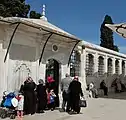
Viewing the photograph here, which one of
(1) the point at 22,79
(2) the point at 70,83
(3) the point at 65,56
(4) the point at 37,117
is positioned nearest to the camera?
(4) the point at 37,117

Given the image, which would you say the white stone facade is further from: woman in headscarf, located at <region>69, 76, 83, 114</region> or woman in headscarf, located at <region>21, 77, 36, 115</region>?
woman in headscarf, located at <region>69, 76, 83, 114</region>

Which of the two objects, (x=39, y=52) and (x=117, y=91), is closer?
(x=39, y=52)

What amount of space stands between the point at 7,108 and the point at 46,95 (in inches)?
69.8

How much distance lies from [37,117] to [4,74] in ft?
7.54

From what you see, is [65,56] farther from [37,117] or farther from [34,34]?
[37,117]

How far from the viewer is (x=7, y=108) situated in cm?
890

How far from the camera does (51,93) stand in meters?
10.7

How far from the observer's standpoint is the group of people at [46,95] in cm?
901

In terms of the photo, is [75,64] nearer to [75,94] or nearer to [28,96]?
[75,94]

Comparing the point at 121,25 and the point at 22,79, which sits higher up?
the point at 121,25

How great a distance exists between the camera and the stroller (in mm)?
8719

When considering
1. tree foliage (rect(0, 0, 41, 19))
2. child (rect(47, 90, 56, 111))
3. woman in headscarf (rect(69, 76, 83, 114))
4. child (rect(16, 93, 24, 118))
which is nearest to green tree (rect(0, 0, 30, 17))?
tree foliage (rect(0, 0, 41, 19))

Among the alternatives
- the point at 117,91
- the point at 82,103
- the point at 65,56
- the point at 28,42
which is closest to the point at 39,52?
the point at 28,42

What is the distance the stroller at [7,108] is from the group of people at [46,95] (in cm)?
40
